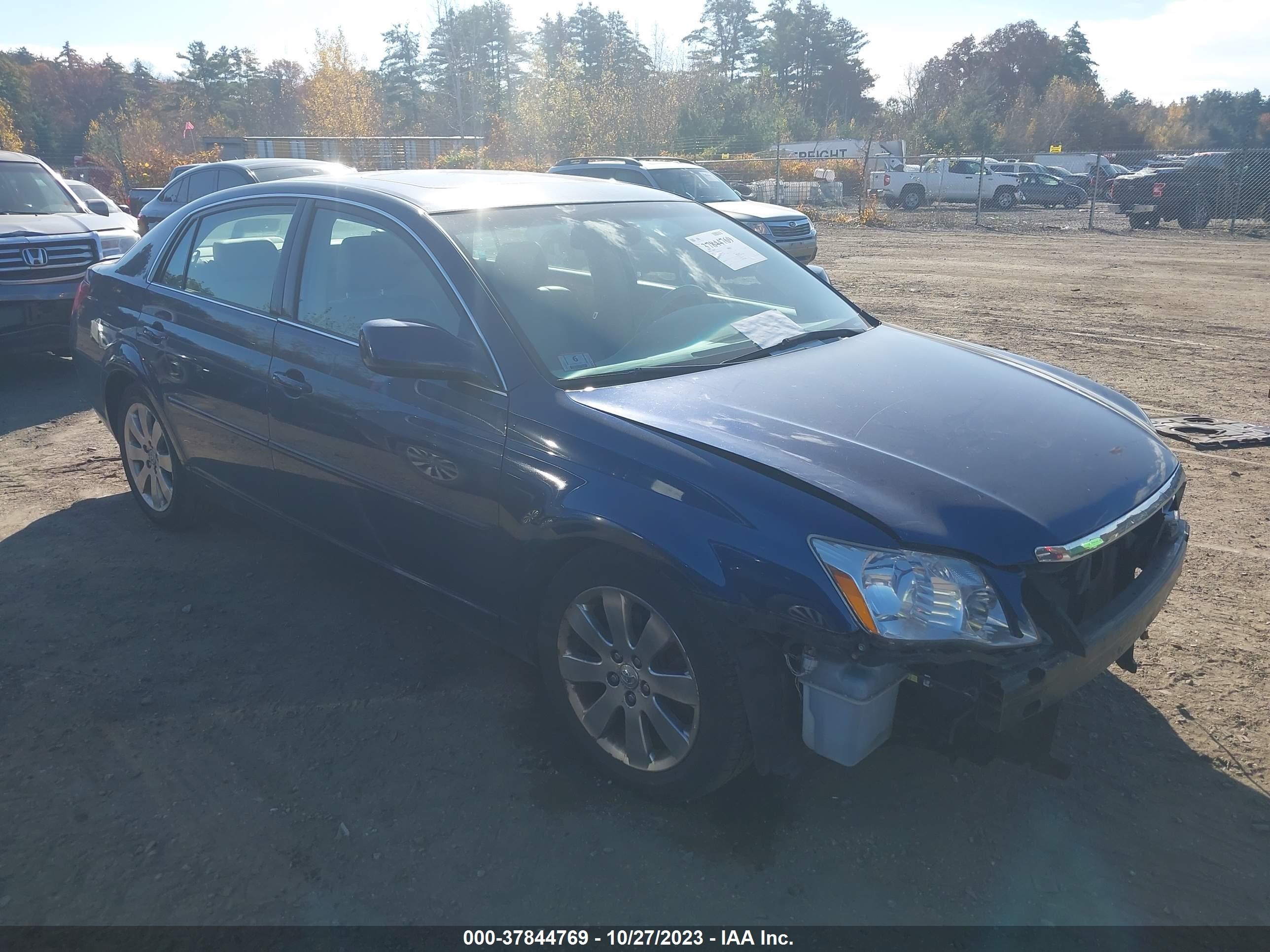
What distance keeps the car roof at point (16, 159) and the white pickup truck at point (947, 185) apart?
27402 mm

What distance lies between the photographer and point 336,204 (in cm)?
387

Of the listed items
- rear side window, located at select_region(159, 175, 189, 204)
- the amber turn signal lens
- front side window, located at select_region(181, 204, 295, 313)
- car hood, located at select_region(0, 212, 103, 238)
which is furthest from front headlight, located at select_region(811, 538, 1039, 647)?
rear side window, located at select_region(159, 175, 189, 204)

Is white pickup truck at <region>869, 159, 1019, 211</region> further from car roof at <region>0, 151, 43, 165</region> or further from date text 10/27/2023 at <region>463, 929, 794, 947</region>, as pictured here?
date text 10/27/2023 at <region>463, 929, 794, 947</region>

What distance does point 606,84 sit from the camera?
48000 millimetres

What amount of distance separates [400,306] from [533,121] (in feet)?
147

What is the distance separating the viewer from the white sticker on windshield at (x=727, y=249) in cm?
413

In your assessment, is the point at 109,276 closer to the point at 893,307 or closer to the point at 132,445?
the point at 132,445

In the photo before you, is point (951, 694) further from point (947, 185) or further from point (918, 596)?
point (947, 185)

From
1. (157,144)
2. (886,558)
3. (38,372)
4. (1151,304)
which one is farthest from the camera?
(157,144)

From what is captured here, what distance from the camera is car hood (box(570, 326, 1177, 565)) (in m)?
2.57

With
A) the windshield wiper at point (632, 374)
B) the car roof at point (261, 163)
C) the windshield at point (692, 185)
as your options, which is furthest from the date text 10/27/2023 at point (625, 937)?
the windshield at point (692, 185)

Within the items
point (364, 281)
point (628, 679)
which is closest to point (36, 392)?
point (364, 281)

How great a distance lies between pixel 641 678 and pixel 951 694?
88 cm

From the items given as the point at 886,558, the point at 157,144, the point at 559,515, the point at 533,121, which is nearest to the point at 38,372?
the point at 559,515
